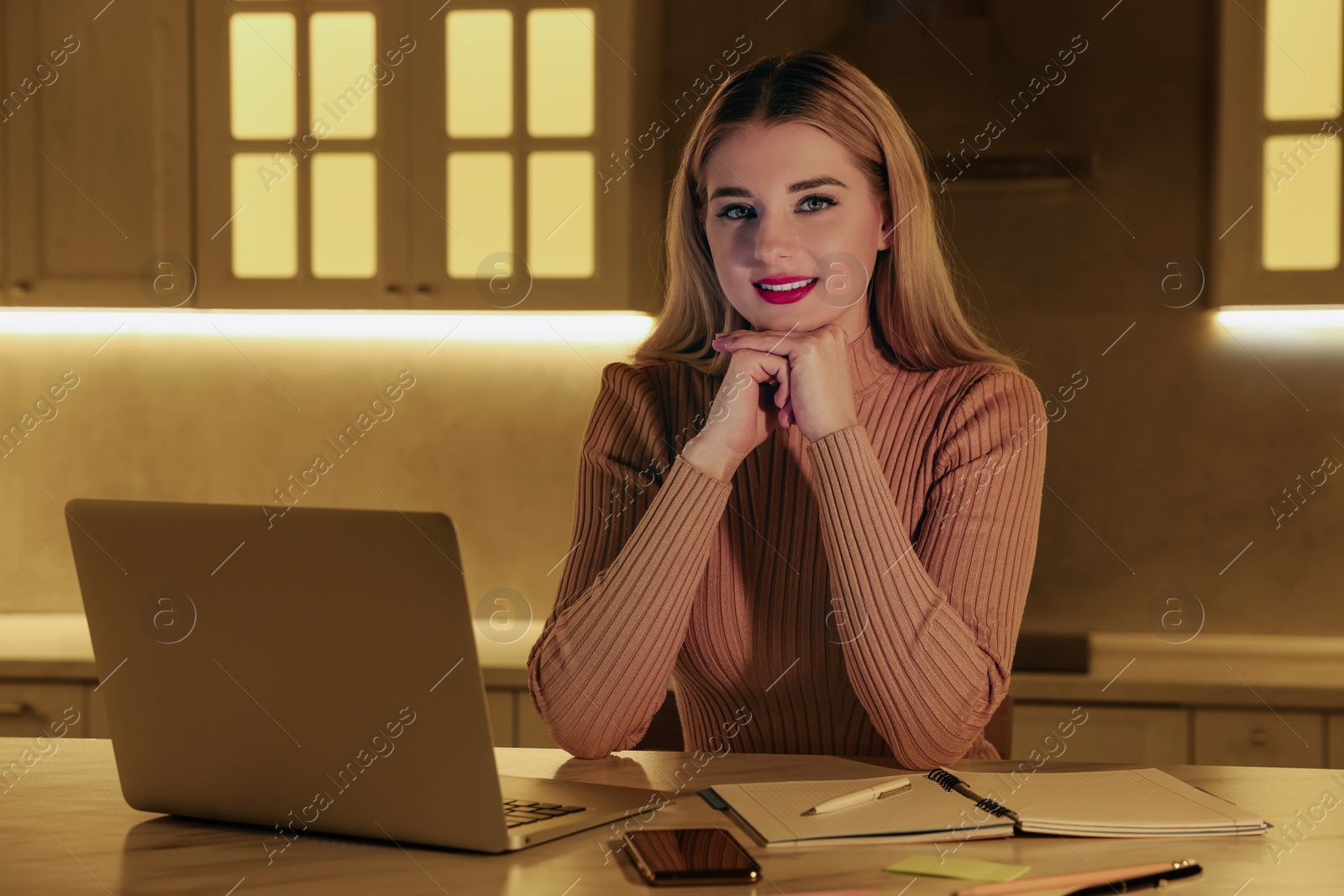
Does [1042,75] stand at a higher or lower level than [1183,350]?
higher

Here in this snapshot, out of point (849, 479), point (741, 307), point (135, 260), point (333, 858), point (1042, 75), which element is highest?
point (1042, 75)

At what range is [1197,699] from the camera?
2.15 metres

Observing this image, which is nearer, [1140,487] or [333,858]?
[333,858]

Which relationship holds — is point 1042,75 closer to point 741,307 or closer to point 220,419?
point 741,307

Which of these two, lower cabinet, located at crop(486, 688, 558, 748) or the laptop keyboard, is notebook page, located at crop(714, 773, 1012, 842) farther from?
lower cabinet, located at crop(486, 688, 558, 748)

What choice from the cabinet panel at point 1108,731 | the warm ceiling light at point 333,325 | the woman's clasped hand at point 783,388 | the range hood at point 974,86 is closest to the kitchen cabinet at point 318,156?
the warm ceiling light at point 333,325

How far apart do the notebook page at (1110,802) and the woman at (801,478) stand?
0.71 feet

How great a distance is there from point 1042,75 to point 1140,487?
0.91 m

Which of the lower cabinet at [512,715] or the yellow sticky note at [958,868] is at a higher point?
the lower cabinet at [512,715]

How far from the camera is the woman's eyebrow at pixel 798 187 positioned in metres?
1.37

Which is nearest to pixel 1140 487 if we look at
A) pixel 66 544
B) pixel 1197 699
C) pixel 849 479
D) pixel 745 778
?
pixel 1197 699

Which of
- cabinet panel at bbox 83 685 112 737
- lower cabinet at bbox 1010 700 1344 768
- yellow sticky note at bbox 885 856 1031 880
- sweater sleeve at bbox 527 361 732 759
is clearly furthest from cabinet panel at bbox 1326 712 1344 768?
cabinet panel at bbox 83 685 112 737

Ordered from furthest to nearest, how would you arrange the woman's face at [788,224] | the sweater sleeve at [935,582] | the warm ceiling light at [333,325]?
the warm ceiling light at [333,325]
the woman's face at [788,224]
the sweater sleeve at [935,582]

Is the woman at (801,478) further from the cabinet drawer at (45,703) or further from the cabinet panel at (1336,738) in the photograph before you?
the cabinet drawer at (45,703)
